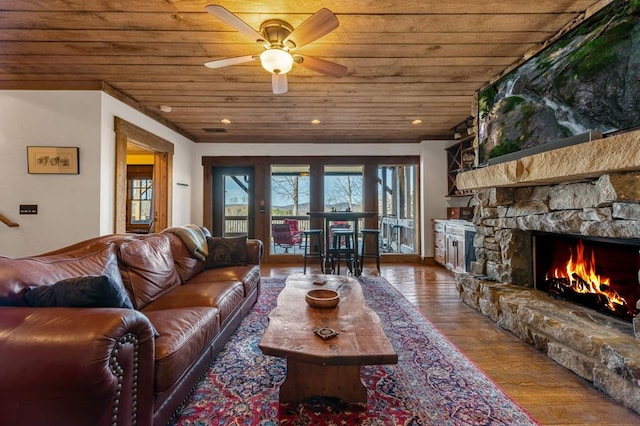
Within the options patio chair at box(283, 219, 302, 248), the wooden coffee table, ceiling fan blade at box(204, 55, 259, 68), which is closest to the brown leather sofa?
the wooden coffee table

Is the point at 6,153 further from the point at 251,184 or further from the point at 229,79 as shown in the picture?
the point at 251,184

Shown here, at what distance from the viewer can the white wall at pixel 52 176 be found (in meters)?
3.20

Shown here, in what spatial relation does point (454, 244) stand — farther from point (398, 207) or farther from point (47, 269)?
point (47, 269)

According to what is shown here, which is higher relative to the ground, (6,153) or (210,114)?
(210,114)

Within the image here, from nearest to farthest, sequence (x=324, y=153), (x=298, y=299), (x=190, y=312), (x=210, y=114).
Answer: (x=190, y=312), (x=298, y=299), (x=210, y=114), (x=324, y=153)

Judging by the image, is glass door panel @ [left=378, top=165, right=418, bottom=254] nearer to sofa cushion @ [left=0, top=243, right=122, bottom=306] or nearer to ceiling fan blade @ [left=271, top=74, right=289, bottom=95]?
ceiling fan blade @ [left=271, top=74, right=289, bottom=95]

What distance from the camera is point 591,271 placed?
90.7 inches

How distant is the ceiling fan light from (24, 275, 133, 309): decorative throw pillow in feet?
5.96

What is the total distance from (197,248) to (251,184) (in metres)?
3.15

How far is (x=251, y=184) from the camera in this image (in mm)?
5973

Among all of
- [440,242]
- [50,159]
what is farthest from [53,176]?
[440,242]

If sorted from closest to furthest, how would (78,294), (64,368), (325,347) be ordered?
1. (64,368)
2. (78,294)
3. (325,347)

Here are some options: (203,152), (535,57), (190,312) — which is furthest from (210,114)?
(535,57)

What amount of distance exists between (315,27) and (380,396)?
7.64 feet
